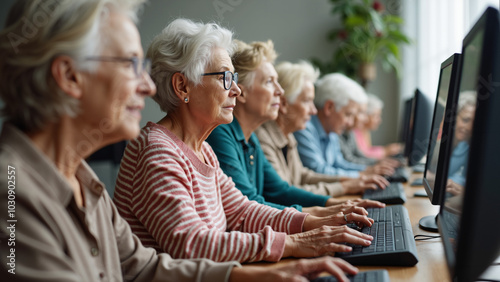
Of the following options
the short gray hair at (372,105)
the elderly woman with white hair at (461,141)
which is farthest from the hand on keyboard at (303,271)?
the short gray hair at (372,105)

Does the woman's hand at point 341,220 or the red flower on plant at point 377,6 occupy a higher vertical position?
the red flower on plant at point 377,6

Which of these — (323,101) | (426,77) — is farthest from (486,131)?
(426,77)

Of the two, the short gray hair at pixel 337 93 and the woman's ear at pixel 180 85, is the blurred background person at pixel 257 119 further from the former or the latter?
the short gray hair at pixel 337 93

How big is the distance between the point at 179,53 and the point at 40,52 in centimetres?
62

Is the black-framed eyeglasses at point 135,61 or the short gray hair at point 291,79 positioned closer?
the black-framed eyeglasses at point 135,61

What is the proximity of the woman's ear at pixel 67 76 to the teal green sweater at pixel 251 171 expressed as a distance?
944 mm

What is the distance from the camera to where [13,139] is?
755 millimetres

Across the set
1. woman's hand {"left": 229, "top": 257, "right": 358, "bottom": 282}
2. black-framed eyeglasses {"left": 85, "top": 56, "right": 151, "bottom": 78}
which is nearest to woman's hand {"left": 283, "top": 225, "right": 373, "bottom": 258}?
woman's hand {"left": 229, "top": 257, "right": 358, "bottom": 282}

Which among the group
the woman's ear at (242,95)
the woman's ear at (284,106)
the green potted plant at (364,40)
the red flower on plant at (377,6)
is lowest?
the woman's ear at (284,106)

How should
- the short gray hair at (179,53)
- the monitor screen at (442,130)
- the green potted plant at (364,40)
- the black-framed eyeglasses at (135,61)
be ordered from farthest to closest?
the green potted plant at (364,40) < the short gray hair at (179,53) < the monitor screen at (442,130) < the black-framed eyeglasses at (135,61)

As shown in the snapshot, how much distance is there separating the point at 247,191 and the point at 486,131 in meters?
1.06

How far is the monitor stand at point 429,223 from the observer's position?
4.59ft

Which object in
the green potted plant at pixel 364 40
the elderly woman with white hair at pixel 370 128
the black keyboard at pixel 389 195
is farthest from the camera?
the elderly woman with white hair at pixel 370 128

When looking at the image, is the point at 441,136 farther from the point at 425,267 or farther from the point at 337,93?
the point at 337,93
